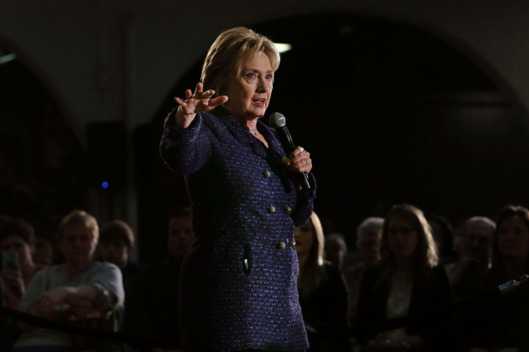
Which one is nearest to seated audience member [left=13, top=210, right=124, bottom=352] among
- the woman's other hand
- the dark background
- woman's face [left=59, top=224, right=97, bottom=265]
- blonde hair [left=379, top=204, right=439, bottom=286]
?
woman's face [left=59, top=224, right=97, bottom=265]

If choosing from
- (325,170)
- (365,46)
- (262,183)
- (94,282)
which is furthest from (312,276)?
(325,170)

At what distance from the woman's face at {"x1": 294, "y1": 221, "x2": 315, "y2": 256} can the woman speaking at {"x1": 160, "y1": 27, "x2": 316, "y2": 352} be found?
97.2 inches

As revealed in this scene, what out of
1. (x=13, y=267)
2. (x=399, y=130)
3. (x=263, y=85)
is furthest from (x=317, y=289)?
(x=399, y=130)

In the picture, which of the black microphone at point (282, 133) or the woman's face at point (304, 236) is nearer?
the black microphone at point (282, 133)

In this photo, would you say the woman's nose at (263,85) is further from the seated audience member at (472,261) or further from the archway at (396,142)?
the archway at (396,142)

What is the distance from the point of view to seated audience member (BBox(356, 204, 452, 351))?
527 cm

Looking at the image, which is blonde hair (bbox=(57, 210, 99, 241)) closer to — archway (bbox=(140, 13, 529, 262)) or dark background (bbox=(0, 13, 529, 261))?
dark background (bbox=(0, 13, 529, 261))

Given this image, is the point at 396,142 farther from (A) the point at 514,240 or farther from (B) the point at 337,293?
(B) the point at 337,293

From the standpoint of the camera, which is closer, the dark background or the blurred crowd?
the blurred crowd

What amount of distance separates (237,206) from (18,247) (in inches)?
163

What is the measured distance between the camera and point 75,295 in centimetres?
510

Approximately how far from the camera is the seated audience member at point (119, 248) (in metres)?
6.09

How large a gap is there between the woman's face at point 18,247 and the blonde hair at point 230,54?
3994mm

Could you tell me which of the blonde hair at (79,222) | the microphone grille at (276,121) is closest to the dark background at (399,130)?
the blonde hair at (79,222)
